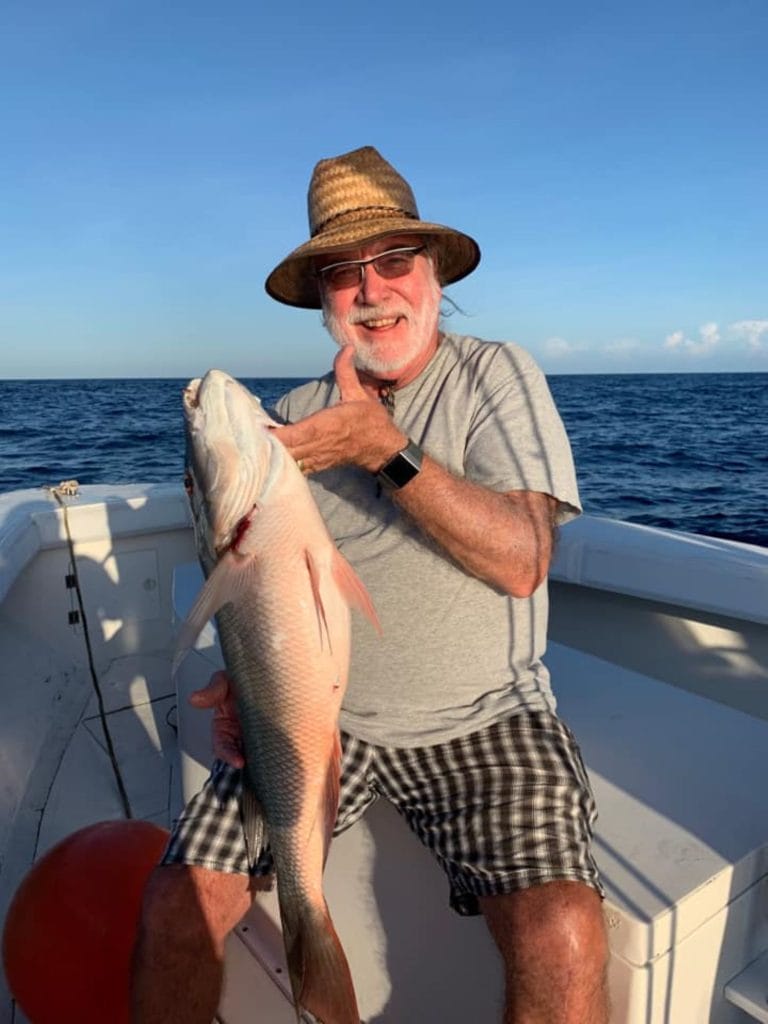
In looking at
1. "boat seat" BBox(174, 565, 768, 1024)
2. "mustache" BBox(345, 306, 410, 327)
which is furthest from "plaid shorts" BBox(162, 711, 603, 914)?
"mustache" BBox(345, 306, 410, 327)

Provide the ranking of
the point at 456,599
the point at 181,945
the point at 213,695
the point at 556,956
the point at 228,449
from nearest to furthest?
1. the point at 556,956
2. the point at 228,449
3. the point at 181,945
4. the point at 456,599
5. the point at 213,695

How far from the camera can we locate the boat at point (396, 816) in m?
1.98

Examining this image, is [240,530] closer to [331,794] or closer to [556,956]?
[331,794]

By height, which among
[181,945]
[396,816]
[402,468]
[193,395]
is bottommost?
[181,945]

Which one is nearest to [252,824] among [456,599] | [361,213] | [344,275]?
[456,599]

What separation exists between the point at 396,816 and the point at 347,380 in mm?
1318

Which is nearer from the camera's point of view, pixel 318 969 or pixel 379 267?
pixel 318 969

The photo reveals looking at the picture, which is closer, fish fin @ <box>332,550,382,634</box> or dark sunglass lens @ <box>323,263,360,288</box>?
fish fin @ <box>332,550,382,634</box>

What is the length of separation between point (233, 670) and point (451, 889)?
0.82 meters

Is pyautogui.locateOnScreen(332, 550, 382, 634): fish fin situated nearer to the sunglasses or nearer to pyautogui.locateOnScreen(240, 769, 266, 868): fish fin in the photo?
pyautogui.locateOnScreen(240, 769, 266, 868): fish fin

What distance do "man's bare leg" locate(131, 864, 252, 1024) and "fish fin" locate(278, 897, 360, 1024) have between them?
1.29ft

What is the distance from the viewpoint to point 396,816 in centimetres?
240

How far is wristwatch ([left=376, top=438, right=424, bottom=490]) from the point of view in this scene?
202 centimetres

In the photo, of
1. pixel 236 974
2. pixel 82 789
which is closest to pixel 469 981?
pixel 236 974
